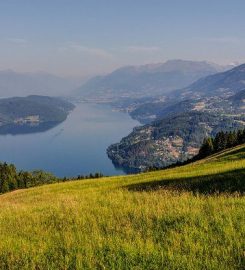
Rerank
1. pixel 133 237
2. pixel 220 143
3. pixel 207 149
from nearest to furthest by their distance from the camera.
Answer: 1. pixel 133 237
2. pixel 207 149
3. pixel 220 143

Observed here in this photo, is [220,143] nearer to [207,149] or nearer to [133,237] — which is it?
[207,149]

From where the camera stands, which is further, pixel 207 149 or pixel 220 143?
pixel 220 143

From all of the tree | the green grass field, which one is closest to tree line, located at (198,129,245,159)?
the tree

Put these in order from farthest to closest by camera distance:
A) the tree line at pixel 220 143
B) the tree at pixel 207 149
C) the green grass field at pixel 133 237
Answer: the tree at pixel 207 149, the tree line at pixel 220 143, the green grass field at pixel 133 237

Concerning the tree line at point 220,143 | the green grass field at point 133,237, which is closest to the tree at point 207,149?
the tree line at point 220,143

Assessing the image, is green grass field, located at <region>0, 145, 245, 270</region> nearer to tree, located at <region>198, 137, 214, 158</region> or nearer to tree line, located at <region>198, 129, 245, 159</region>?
tree line, located at <region>198, 129, 245, 159</region>

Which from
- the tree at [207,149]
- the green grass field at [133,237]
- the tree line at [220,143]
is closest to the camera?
the green grass field at [133,237]

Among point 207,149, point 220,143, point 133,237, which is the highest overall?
point 133,237

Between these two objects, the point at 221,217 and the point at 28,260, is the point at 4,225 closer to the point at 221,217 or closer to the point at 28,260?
→ the point at 28,260

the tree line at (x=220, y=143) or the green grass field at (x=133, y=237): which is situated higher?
the green grass field at (x=133, y=237)

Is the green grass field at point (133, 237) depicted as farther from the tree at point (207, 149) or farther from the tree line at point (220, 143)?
the tree at point (207, 149)

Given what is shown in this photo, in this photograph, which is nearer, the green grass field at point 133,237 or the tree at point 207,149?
the green grass field at point 133,237

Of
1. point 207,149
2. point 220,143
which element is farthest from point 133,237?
point 220,143
